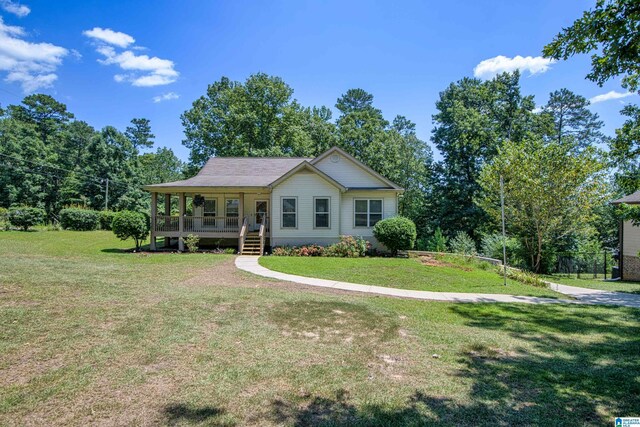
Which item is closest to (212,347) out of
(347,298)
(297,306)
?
(297,306)

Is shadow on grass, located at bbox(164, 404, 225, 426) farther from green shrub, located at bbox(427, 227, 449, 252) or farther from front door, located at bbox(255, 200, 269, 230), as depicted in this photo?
green shrub, located at bbox(427, 227, 449, 252)

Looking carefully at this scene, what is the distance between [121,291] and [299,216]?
1121 centimetres

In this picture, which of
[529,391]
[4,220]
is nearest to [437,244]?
[529,391]

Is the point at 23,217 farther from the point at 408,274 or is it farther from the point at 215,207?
the point at 408,274

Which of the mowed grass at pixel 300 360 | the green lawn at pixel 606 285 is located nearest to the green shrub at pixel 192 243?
the mowed grass at pixel 300 360

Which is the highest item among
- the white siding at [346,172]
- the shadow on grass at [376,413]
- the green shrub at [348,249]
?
the white siding at [346,172]

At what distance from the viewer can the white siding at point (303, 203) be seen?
18.2m

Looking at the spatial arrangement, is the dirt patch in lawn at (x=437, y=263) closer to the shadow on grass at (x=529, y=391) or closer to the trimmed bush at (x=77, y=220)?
the shadow on grass at (x=529, y=391)

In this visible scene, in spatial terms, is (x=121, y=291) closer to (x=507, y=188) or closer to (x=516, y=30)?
(x=516, y=30)

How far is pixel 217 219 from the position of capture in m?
18.9

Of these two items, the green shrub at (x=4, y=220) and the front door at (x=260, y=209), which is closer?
the front door at (x=260, y=209)

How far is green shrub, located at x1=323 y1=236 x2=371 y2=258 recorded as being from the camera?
16781 millimetres

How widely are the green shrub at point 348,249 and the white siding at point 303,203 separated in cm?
122

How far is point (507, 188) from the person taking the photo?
17125 mm
